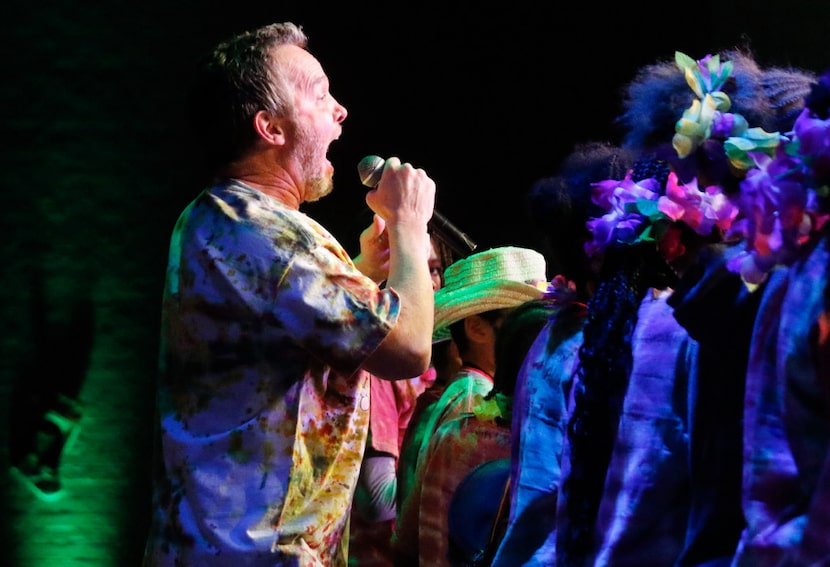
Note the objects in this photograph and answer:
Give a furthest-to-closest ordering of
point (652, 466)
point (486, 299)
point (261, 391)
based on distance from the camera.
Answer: point (486, 299) < point (261, 391) < point (652, 466)

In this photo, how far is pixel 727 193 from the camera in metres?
1.22

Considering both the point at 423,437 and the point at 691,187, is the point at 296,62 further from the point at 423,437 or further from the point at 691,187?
the point at 423,437

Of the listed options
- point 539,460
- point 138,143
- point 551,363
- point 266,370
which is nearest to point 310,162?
point 266,370

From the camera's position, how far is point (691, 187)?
52.4 inches

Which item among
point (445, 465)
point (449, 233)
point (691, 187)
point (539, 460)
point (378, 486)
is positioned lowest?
point (378, 486)

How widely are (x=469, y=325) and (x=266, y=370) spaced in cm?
127

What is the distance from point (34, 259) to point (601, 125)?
2.25 metres

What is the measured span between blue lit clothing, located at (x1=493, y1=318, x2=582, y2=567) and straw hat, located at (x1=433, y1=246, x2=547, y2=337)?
992 millimetres

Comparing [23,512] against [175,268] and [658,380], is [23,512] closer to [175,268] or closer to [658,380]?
[175,268]

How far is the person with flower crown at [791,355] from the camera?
36.0 inches

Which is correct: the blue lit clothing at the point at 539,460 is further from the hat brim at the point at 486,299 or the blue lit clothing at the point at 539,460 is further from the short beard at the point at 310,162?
the hat brim at the point at 486,299

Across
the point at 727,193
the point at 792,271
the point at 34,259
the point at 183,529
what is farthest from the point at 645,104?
the point at 34,259

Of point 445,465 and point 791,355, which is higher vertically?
point 791,355

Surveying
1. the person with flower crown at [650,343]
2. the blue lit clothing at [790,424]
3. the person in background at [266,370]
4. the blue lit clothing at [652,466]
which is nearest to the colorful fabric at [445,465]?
the person in background at [266,370]
